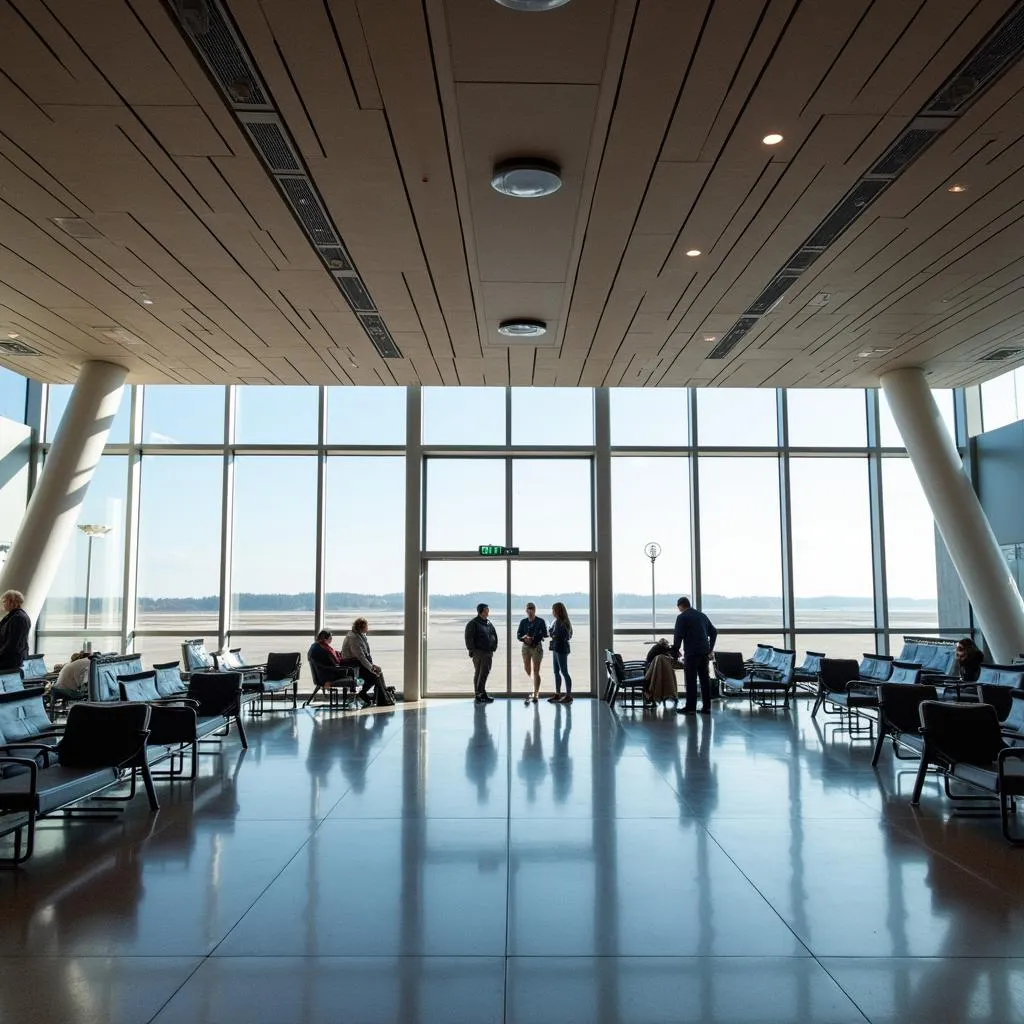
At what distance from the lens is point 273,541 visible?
47.7 feet

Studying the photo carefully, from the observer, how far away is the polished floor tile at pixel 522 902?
3.39m

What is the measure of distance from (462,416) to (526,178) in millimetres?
8924

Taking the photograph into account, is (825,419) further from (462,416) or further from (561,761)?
(561,761)

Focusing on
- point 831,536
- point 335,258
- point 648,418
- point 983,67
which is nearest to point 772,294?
point 983,67

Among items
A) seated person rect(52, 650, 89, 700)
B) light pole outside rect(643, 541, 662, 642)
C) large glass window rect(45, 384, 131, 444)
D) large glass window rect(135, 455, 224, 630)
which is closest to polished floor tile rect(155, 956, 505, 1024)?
seated person rect(52, 650, 89, 700)

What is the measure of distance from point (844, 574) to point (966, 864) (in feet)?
33.5

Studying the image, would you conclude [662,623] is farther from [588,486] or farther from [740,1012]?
[740,1012]

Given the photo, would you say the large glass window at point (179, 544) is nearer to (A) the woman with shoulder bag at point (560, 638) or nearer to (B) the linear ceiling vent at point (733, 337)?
(A) the woman with shoulder bag at point (560, 638)

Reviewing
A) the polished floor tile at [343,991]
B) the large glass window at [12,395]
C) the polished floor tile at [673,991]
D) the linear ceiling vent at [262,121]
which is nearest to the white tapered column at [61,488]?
the large glass window at [12,395]

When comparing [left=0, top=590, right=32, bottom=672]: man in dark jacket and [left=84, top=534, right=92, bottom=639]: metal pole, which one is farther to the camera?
[left=84, top=534, right=92, bottom=639]: metal pole

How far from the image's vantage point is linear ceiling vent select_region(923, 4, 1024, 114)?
4418mm

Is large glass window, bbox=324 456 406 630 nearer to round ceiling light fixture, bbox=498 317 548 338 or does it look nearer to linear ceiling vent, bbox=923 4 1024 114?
A: round ceiling light fixture, bbox=498 317 548 338

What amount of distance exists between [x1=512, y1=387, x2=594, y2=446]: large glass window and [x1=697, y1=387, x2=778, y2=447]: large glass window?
2.04m

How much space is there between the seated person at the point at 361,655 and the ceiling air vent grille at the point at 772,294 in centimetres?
729
